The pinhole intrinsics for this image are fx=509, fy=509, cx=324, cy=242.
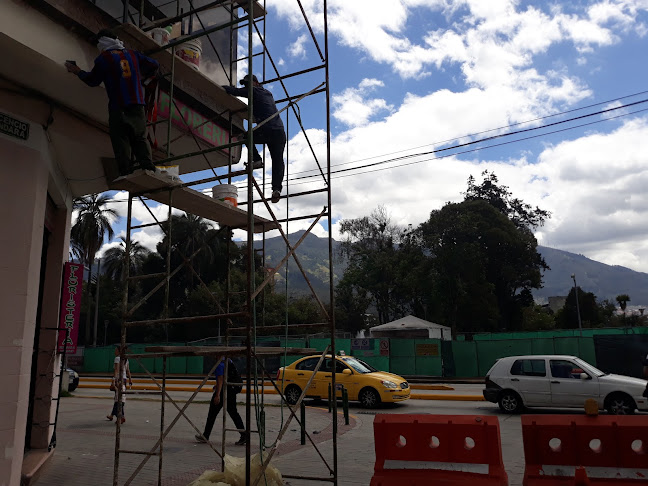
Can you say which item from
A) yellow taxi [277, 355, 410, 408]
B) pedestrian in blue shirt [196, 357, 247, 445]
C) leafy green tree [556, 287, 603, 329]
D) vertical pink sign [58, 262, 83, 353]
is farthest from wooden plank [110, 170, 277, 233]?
leafy green tree [556, 287, 603, 329]

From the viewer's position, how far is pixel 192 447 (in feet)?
31.1

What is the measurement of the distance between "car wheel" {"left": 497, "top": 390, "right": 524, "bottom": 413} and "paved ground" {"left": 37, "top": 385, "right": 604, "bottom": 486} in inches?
18.1

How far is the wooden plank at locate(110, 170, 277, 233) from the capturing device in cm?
523

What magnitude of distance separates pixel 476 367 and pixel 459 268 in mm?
17074

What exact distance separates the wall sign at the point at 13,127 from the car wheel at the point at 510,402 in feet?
40.4

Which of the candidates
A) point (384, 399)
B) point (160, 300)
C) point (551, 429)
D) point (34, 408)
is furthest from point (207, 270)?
point (551, 429)

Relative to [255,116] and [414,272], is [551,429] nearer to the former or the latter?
[255,116]

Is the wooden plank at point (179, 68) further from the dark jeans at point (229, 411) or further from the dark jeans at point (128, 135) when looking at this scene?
the dark jeans at point (229, 411)

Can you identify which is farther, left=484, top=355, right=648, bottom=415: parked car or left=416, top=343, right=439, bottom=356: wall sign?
left=416, top=343, right=439, bottom=356: wall sign

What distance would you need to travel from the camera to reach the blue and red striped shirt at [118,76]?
17.4ft

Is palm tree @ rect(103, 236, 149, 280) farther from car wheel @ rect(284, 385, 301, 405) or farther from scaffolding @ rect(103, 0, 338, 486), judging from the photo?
scaffolding @ rect(103, 0, 338, 486)

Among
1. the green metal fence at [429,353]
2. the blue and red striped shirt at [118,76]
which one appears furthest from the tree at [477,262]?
the blue and red striped shirt at [118,76]

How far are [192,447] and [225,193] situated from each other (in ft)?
18.8

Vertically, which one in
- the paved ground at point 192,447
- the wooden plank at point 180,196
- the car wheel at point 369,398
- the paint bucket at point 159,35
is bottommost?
the paved ground at point 192,447
